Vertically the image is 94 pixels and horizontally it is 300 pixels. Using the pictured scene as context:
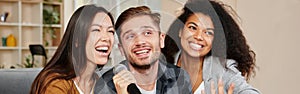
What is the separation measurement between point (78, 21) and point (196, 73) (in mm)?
137

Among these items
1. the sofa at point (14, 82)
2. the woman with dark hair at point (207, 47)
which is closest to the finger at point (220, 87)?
the woman with dark hair at point (207, 47)

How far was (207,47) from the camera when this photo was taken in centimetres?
46

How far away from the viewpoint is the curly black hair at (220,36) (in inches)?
17.5

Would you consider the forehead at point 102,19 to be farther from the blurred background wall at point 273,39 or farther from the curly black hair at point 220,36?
the blurred background wall at point 273,39

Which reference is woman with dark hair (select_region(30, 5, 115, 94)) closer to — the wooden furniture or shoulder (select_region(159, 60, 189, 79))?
shoulder (select_region(159, 60, 189, 79))

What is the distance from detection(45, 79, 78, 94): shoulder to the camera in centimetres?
42

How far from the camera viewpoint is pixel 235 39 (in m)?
0.50

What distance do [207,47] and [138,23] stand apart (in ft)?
0.29

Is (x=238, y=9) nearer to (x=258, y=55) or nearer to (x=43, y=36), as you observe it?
(x=258, y=55)

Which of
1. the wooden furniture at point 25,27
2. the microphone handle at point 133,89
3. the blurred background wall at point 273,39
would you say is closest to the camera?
the microphone handle at point 133,89

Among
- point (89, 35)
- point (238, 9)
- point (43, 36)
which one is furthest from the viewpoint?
point (43, 36)

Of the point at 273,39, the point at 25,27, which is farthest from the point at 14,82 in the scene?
the point at 25,27

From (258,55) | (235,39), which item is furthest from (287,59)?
(235,39)

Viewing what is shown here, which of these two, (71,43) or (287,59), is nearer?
(71,43)
